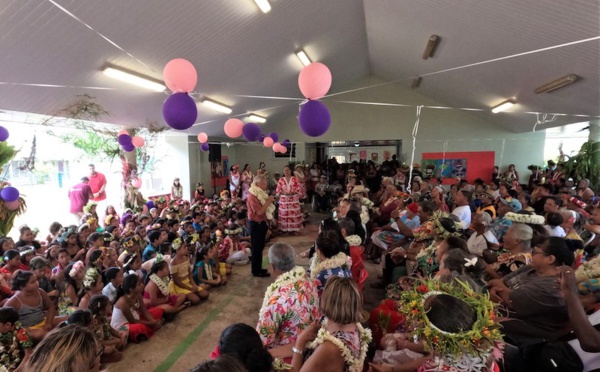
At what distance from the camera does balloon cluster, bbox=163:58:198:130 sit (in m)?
2.79

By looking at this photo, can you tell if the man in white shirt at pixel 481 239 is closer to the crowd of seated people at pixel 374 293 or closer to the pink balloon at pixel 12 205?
the crowd of seated people at pixel 374 293

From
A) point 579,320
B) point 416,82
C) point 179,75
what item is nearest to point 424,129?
point 416,82

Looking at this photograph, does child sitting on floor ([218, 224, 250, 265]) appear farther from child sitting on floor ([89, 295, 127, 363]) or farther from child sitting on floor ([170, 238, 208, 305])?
child sitting on floor ([89, 295, 127, 363])

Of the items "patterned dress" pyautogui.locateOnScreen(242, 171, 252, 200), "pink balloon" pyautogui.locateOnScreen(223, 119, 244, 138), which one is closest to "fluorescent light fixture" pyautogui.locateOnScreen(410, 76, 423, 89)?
"pink balloon" pyautogui.locateOnScreen(223, 119, 244, 138)

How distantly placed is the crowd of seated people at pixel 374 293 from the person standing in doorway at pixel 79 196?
1597 mm

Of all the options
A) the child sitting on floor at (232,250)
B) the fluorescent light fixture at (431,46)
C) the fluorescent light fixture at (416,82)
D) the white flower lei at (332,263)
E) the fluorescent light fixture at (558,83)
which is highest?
the fluorescent light fixture at (416,82)

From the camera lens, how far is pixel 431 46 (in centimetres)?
571

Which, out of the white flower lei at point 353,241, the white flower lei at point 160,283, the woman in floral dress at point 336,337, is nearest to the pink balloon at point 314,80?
the white flower lei at point 353,241

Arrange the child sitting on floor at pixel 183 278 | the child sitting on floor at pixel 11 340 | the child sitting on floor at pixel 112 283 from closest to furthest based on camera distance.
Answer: the child sitting on floor at pixel 11 340 → the child sitting on floor at pixel 112 283 → the child sitting on floor at pixel 183 278

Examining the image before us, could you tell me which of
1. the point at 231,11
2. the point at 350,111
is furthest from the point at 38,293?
the point at 350,111

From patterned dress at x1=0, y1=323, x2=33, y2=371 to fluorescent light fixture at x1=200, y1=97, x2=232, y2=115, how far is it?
543cm

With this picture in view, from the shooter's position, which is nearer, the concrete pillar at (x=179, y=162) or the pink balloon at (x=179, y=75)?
the pink balloon at (x=179, y=75)

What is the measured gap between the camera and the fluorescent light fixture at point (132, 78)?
423 centimetres

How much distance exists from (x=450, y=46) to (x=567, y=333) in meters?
5.21
